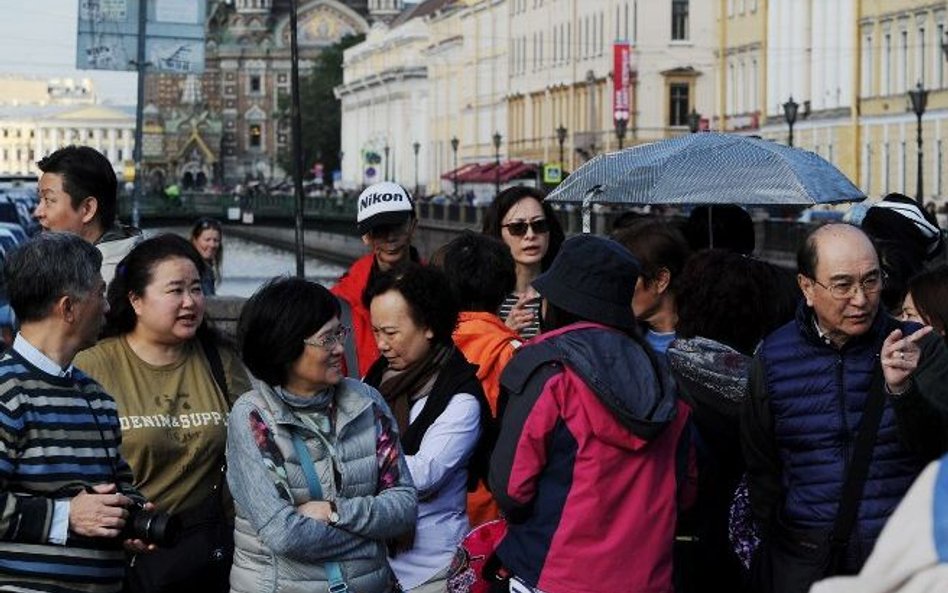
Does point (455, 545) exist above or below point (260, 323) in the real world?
below

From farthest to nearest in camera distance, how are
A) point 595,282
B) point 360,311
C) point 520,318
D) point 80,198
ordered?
point 360,311 < point 520,318 < point 80,198 < point 595,282

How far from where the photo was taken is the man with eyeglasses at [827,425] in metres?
5.91

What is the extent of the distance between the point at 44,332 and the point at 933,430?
2.15m

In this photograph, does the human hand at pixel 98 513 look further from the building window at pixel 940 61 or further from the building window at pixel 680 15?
the building window at pixel 680 15

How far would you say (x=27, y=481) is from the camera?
526cm

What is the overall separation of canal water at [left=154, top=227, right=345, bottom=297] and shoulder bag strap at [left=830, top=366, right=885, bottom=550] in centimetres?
4506

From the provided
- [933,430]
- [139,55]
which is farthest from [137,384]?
[139,55]

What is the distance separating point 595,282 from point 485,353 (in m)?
1.25

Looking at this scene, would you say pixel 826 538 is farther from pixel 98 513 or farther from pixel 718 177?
pixel 718 177

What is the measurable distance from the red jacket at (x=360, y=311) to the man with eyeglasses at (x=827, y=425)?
1.82m

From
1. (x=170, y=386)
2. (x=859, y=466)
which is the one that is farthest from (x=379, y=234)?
(x=859, y=466)

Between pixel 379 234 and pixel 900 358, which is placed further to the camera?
pixel 379 234

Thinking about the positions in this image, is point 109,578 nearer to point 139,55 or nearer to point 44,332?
point 44,332

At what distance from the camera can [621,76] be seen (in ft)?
254
